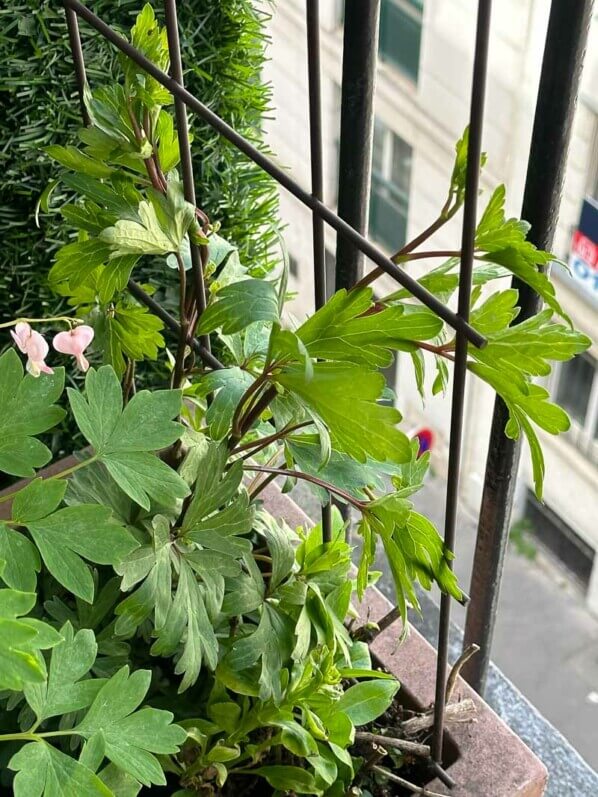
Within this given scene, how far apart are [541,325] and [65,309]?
2.29ft

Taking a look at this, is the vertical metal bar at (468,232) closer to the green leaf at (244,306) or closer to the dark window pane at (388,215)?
the green leaf at (244,306)

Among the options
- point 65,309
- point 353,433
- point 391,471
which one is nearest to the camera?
point 353,433

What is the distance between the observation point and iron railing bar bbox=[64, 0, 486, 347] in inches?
18.5

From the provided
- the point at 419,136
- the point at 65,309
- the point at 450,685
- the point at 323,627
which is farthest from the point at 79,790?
the point at 419,136

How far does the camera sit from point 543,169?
1.70 ft

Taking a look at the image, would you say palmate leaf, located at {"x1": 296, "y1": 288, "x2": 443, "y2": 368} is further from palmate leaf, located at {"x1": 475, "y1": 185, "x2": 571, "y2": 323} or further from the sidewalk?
the sidewalk

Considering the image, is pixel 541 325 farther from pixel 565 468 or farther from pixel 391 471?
pixel 565 468

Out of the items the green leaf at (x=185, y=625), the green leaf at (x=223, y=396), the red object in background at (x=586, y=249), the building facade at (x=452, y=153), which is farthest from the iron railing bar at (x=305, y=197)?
the red object in background at (x=586, y=249)

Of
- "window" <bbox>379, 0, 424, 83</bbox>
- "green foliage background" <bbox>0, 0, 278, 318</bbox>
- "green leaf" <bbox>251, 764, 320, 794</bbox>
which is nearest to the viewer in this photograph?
"green leaf" <bbox>251, 764, 320, 794</bbox>

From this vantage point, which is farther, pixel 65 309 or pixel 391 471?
pixel 65 309

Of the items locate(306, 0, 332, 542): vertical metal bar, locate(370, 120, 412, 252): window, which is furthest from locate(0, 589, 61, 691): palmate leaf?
locate(370, 120, 412, 252): window

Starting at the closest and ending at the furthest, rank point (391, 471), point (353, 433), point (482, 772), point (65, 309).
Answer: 1. point (353, 433)
2. point (391, 471)
3. point (482, 772)
4. point (65, 309)

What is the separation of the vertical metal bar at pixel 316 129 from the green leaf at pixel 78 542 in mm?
150

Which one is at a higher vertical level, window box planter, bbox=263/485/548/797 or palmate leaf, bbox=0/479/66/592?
palmate leaf, bbox=0/479/66/592
